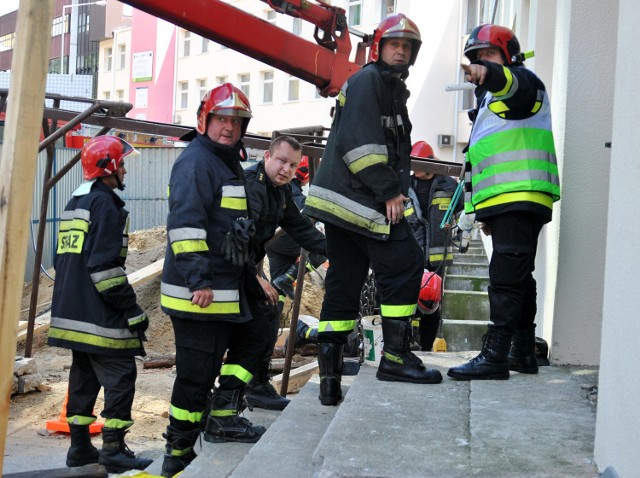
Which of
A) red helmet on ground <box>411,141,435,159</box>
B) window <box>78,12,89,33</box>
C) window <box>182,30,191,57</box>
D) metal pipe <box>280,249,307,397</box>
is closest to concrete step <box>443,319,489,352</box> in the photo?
red helmet on ground <box>411,141,435,159</box>

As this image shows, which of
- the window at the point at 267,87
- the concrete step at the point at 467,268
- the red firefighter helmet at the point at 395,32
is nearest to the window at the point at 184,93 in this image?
the window at the point at 267,87

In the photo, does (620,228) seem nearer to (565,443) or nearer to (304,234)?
(565,443)

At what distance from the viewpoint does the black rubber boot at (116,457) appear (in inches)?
221

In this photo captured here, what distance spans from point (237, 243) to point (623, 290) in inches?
84.4

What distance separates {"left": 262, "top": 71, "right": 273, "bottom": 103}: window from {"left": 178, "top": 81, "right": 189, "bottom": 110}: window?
7.07 m

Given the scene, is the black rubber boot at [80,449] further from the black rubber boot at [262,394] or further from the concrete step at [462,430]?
the concrete step at [462,430]

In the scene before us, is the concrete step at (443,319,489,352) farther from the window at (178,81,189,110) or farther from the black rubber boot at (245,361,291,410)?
the window at (178,81,189,110)

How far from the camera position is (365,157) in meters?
4.48

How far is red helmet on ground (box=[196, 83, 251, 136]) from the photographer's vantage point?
479 cm

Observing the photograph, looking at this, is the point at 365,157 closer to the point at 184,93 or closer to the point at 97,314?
the point at 97,314

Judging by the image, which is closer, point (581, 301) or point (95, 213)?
point (581, 301)

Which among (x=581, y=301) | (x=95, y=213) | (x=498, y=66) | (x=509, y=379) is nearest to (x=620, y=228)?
(x=498, y=66)

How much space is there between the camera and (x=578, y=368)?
5012 mm

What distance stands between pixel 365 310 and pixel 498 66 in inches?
179
